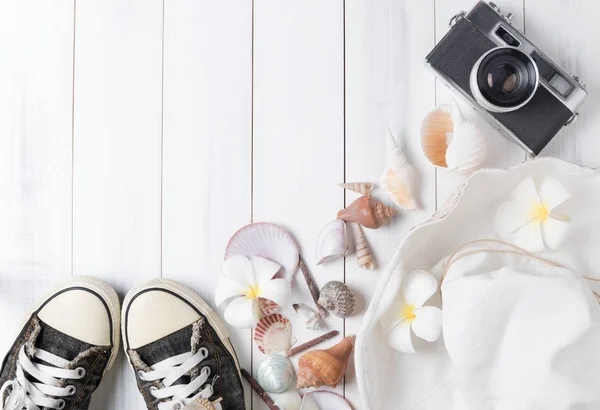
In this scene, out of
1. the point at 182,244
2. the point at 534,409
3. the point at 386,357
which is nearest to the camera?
the point at 534,409

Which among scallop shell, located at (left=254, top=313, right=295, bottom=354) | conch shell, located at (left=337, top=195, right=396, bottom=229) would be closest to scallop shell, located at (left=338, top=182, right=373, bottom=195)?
conch shell, located at (left=337, top=195, right=396, bottom=229)

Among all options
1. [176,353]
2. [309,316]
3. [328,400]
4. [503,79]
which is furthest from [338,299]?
[503,79]

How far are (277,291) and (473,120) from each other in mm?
392

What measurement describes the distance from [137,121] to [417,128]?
45cm

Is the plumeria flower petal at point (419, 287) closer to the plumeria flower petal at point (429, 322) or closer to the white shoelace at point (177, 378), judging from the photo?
the plumeria flower petal at point (429, 322)

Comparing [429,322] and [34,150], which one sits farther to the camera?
[34,150]

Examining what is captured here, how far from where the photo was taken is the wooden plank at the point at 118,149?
831 millimetres

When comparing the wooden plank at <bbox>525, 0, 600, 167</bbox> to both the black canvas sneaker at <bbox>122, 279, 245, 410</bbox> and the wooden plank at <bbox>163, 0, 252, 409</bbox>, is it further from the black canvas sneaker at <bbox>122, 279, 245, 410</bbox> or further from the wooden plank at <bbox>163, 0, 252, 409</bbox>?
the black canvas sneaker at <bbox>122, 279, 245, 410</bbox>

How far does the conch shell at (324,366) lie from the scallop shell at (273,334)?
4 cm

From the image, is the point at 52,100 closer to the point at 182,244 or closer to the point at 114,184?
the point at 114,184

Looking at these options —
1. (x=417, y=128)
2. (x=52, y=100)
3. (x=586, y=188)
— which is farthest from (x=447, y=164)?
(x=52, y=100)

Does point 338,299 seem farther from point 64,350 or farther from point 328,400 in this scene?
point 64,350

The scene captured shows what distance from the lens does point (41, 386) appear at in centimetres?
79

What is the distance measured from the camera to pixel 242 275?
78 centimetres
